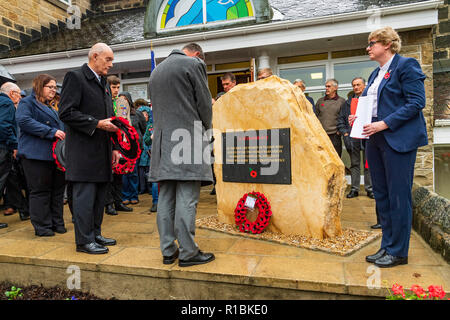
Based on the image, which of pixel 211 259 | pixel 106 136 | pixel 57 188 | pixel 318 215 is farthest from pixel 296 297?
pixel 57 188

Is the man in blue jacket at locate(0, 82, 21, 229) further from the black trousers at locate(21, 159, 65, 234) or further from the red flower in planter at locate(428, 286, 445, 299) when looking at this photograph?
the red flower in planter at locate(428, 286, 445, 299)

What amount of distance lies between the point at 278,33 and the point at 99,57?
482 cm

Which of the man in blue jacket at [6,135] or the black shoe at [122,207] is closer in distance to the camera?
the man in blue jacket at [6,135]

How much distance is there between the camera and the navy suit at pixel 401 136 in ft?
9.20

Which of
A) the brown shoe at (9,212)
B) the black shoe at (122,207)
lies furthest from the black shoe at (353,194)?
the brown shoe at (9,212)

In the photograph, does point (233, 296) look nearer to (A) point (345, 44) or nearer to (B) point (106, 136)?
(B) point (106, 136)

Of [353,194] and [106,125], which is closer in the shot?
[106,125]

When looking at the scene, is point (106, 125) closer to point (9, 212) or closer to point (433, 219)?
point (433, 219)

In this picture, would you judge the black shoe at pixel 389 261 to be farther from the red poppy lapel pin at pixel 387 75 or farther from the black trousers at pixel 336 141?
the black trousers at pixel 336 141

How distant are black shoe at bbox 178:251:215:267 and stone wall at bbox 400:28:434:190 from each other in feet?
18.8

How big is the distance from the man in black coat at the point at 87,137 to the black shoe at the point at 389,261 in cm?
262

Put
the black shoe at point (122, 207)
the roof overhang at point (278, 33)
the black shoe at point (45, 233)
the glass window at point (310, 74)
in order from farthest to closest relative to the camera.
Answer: the glass window at point (310, 74), the roof overhang at point (278, 33), the black shoe at point (122, 207), the black shoe at point (45, 233)

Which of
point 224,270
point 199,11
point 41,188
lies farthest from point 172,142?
point 199,11

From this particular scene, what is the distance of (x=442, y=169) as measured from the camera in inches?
341
